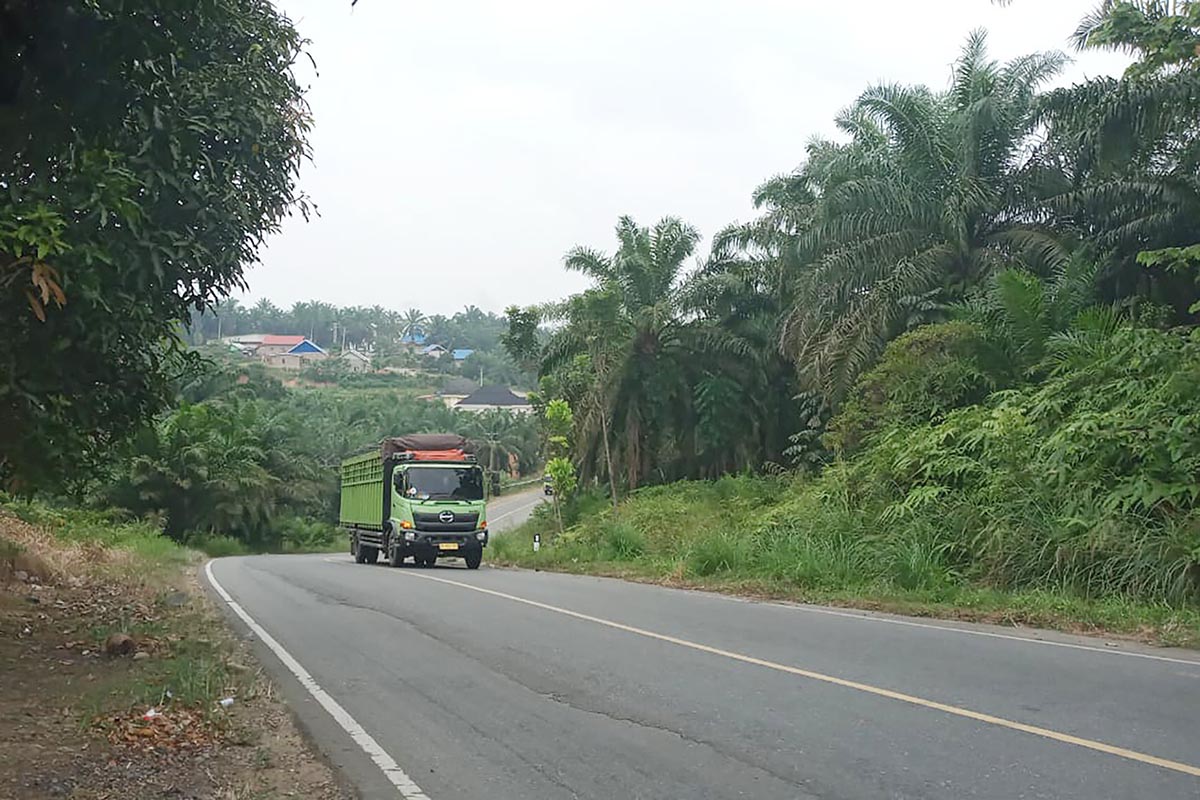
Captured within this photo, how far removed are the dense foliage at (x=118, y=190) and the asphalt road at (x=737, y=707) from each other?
3202 millimetres

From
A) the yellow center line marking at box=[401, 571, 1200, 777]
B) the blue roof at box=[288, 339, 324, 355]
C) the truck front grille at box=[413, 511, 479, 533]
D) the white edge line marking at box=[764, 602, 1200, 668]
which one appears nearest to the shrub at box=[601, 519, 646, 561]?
the truck front grille at box=[413, 511, 479, 533]

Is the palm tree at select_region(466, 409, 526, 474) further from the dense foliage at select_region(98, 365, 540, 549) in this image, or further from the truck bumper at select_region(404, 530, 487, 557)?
the truck bumper at select_region(404, 530, 487, 557)

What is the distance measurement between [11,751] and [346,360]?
135 meters

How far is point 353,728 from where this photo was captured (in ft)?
27.5

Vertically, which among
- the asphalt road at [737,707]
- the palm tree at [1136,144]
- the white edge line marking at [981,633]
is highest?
the palm tree at [1136,144]

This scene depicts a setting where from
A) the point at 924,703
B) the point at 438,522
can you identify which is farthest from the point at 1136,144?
the point at 438,522

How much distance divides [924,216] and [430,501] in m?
14.2

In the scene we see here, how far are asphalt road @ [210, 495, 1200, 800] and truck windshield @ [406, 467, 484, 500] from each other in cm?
1325

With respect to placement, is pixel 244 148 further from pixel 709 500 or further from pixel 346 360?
pixel 346 360

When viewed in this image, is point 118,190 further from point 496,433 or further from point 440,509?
point 496,433

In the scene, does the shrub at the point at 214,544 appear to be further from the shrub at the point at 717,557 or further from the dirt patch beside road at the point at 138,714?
the dirt patch beside road at the point at 138,714

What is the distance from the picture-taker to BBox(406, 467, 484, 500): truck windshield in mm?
28078

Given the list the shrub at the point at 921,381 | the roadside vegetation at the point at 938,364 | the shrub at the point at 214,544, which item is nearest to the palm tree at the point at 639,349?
the roadside vegetation at the point at 938,364

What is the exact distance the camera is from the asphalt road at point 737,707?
6523 millimetres
